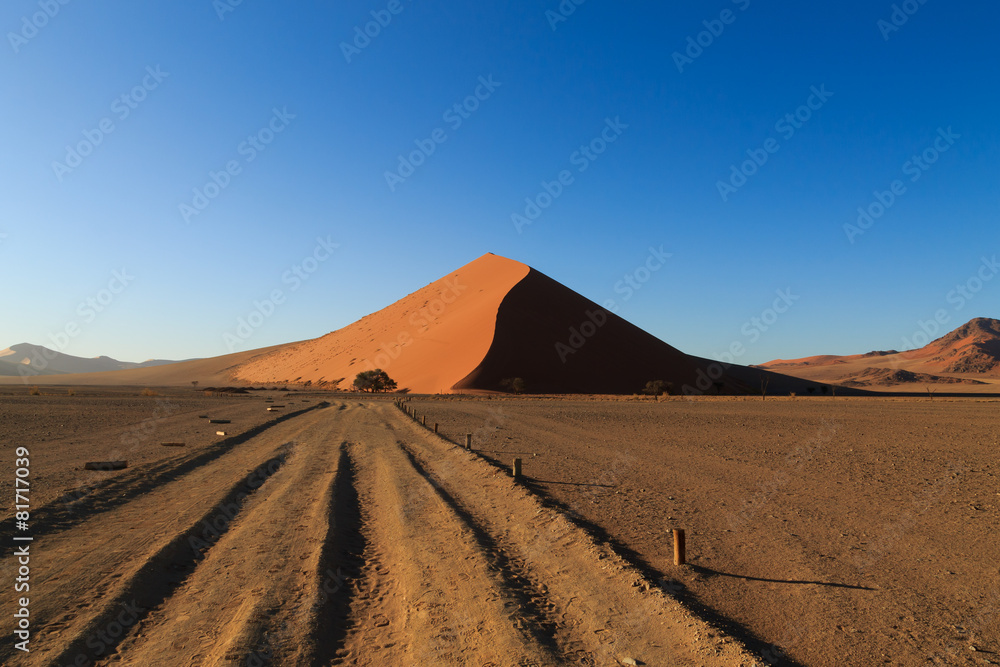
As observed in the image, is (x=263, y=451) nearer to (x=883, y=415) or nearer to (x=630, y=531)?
(x=630, y=531)

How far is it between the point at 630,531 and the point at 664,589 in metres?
2.23

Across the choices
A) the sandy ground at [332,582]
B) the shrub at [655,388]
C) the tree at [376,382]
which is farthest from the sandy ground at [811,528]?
the tree at [376,382]

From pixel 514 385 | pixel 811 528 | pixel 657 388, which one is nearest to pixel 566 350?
pixel 657 388

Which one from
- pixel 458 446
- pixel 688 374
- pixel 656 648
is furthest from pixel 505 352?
pixel 656 648

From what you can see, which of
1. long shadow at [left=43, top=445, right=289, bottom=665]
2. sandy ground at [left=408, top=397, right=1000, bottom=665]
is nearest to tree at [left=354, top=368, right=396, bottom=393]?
sandy ground at [left=408, top=397, right=1000, bottom=665]

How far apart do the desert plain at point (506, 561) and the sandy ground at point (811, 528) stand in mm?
43

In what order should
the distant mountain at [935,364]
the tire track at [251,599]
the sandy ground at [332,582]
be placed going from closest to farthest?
the tire track at [251,599] < the sandy ground at [332,582] < the distant mountain at [935,364]

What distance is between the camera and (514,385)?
184 feet

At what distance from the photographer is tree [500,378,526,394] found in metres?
56.1

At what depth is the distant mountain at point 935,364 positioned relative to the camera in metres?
124

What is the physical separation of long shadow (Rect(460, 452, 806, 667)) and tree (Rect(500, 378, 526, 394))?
46.8m

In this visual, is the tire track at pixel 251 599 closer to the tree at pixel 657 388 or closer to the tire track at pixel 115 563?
the tire track at pixel 115 563

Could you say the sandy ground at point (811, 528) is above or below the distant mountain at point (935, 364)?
below

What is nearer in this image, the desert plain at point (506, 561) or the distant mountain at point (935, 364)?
the desert plain at point (506, 561)
